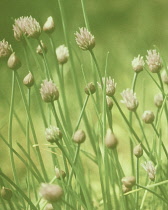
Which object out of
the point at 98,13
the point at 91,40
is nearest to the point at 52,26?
the point at 91,40

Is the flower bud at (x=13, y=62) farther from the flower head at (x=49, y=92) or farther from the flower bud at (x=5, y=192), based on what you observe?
the flower bud at (x=5, y=192)

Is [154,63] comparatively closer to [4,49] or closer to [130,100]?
[130,100]

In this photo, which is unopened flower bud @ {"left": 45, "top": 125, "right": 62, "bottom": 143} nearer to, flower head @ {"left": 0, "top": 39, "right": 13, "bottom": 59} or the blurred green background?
flower head @ {"left": 0, "top": 39, "right": 13, "bottom": 59}

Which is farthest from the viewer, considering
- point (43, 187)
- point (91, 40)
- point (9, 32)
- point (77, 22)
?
point (77, 22)

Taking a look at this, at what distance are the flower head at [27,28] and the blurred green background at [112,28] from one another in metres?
0.83

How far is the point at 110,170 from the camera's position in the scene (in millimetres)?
731

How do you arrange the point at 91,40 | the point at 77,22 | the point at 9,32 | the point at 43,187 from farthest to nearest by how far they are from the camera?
the point at 77,22, the point at 9,32, the point at 91,40, the point at 43,187

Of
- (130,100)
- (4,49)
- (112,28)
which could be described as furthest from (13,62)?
(112,28)

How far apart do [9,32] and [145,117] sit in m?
1.09

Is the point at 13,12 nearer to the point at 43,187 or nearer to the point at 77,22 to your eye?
the point at 77,22

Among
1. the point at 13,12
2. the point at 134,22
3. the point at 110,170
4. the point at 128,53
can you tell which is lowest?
the point at 110,170

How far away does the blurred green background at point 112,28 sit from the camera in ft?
5.23

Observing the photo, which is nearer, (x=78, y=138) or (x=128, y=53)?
(x=78, y=138)

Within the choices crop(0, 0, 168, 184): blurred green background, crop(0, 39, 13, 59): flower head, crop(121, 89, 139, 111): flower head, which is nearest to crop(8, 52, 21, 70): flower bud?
crop(0, 39, 13, 59): flower head
